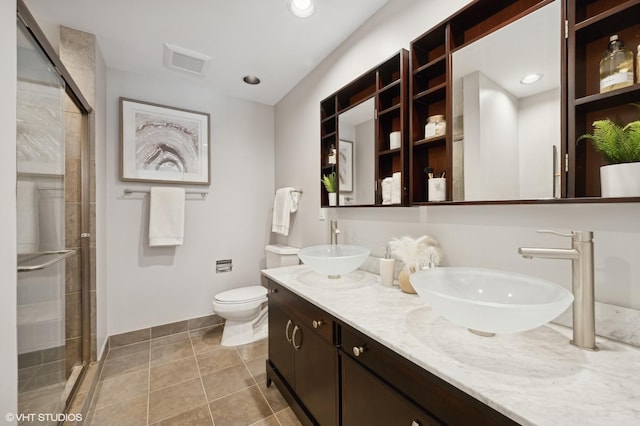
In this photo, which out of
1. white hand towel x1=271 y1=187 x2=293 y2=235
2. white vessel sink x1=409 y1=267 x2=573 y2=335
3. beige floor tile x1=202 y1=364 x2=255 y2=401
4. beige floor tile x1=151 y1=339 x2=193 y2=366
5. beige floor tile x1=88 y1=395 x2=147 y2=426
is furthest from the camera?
white hand towel x1=271 y1=187 x2=293 y2=235

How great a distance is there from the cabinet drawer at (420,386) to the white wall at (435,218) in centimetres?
62

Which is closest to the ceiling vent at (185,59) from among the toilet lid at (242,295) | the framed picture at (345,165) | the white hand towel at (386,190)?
the framed picture at (345,165)

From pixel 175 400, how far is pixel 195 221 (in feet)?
4.76

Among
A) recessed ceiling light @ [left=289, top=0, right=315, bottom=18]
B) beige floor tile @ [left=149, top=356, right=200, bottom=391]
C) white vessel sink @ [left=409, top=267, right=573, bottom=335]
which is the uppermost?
recessed ceiling light @ [left=289, top=0, right=315, bottom=18]

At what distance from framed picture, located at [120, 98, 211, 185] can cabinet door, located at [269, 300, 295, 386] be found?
1.56m

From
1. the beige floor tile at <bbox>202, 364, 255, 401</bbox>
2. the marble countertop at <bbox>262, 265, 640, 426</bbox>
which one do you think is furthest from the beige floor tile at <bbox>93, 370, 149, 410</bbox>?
the marble countertop at <bbox>262, 265, 640, 426</bbox>

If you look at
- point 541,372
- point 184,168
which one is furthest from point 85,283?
point 541,372

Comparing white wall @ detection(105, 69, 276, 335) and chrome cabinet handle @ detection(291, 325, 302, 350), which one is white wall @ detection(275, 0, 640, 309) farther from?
chrome cabinet handle @ detection(291, 325, 302, 350)

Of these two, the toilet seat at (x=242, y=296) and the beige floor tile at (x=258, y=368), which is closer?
the beige floor tile at (x=258, y=368)

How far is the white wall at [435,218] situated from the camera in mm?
801

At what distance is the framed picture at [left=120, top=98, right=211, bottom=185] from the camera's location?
2.21 metres

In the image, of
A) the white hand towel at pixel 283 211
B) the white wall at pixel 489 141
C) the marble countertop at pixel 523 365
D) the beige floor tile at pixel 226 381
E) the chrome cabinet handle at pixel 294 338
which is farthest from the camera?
the white hand towel at pixel 283 211

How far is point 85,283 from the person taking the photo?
5.85 ft
